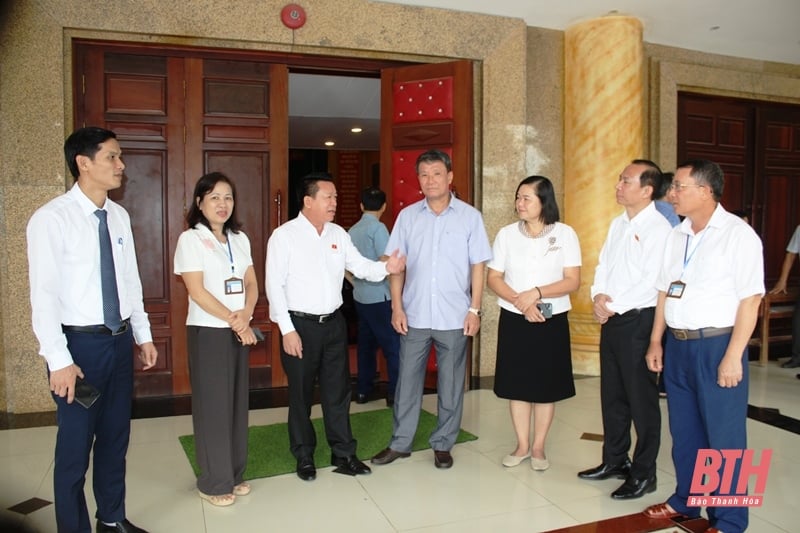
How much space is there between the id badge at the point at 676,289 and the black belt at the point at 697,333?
0.14 meters

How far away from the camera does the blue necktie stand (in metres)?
2.50

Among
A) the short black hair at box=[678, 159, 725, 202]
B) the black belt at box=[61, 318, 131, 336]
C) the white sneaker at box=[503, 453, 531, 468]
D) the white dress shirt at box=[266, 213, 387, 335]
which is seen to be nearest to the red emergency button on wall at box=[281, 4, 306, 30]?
the white dress shirt at box=[266, 213, 387, 335]

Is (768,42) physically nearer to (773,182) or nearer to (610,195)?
(773,182)

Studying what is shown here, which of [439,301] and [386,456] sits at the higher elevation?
[439,301]

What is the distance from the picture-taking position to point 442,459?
353 centimetres

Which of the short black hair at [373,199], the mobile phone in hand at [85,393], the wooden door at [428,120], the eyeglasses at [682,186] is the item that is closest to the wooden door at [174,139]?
the short black hair at [373,199]

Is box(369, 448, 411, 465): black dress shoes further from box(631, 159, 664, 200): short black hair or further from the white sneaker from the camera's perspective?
box(631, 159, 664, 200): short black hair

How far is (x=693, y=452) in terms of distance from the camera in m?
2.72

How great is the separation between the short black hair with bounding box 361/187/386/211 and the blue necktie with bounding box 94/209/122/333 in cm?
249

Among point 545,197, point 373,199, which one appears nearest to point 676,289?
point 545,197

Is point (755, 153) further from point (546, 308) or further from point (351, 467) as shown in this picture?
point (351, 467)

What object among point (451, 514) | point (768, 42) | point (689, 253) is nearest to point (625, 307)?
point (689, 253)

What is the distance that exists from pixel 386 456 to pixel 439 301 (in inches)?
36.3

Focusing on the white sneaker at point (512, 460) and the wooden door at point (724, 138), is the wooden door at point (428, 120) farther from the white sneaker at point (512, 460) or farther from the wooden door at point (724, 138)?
the wooden door at point (724, 138)
